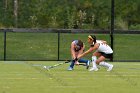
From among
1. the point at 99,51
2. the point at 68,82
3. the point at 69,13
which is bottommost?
the point at 68,82

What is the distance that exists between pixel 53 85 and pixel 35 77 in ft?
8.15

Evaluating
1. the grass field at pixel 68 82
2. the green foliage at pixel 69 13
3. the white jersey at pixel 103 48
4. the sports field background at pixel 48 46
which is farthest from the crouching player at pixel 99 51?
the green foliage at pixel 69 13

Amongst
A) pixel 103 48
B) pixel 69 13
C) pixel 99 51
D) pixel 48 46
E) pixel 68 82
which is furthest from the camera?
pixel 69 13

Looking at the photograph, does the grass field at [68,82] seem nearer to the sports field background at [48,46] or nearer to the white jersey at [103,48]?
the white jersey at [103,48]

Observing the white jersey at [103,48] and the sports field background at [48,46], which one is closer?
the white jersey at [103,48]

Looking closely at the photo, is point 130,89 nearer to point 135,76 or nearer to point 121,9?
point 135,76

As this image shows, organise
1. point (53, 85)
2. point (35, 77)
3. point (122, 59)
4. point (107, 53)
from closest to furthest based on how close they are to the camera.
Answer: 1. point (53, 85)
2. point (35, 77)
3. point (107, 53)
4. point (122, 59)

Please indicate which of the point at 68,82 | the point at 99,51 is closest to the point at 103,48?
the point at 99,51

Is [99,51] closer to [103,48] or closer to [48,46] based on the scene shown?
[103,48]

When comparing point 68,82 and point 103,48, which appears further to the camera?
point 103,48

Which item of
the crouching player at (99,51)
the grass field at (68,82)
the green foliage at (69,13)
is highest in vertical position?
the green foliage at (69,13)

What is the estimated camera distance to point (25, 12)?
1729 inches

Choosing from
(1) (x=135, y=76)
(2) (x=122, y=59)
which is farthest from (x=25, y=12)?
(1) (x=135, y=76)

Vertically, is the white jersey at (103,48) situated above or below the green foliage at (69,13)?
below
